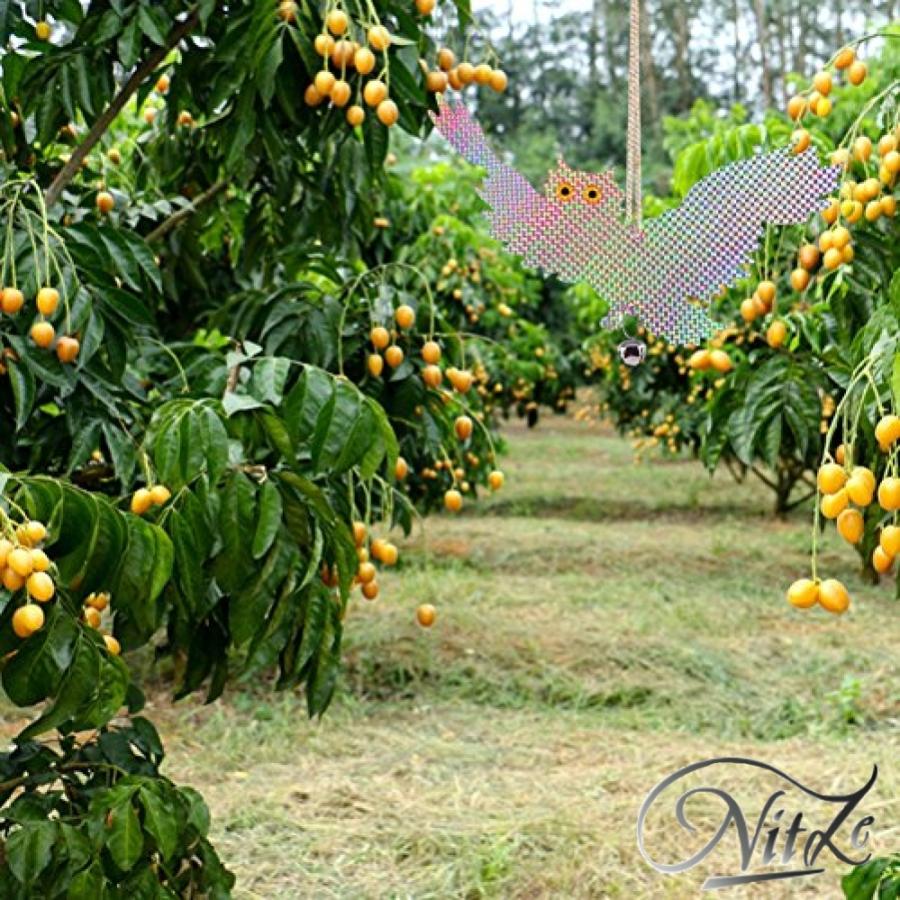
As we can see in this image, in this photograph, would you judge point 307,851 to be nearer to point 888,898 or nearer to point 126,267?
point 126,267

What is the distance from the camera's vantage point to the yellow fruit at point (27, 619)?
55.2 inches

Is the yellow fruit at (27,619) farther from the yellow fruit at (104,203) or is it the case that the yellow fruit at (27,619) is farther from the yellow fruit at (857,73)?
the yellow fruit at (104,203)

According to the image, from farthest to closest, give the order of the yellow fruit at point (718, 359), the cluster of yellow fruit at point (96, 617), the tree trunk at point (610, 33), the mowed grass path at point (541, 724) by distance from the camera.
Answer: the tree trunk at point (610, 33)
the mowed grass path at point (541, 724)
the cluster of yellow fruit at point (96, 617)
the yellow fruit at point (718, 359)

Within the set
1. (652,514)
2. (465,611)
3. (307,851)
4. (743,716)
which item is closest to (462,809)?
(307,851)

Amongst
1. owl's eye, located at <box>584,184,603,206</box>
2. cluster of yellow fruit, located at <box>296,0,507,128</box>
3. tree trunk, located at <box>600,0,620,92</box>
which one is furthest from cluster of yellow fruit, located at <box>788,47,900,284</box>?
tree trunk, located at <box>600,0,620,92</box>

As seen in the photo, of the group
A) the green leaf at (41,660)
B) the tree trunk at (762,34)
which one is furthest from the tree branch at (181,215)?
the tree trunk at (762,34)

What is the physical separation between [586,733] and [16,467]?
2.13 m

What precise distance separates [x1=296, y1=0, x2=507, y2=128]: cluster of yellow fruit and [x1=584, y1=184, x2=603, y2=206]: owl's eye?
61 cm

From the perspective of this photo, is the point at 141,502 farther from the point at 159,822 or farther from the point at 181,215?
the point at 181,215

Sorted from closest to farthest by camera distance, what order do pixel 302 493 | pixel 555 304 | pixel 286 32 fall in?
pixel 302 493 → pixel 286 32 → pixel 555 304

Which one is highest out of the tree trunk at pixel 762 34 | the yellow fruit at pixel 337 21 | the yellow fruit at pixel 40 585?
the tree trunk at pixel 762 34

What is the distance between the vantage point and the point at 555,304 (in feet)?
53.0

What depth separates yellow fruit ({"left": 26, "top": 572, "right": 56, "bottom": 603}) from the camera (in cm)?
137

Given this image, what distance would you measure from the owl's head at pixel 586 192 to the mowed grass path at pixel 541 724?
1.92 metres
